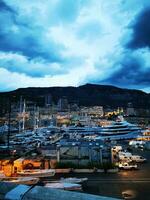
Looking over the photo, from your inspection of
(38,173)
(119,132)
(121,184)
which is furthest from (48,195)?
(119,132)

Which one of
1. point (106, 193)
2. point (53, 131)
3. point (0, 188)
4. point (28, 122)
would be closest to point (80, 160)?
point (106, 193)

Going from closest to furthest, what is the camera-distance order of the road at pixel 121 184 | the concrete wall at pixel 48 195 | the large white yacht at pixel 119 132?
the concrete wall at pixel 48 195 → the road at pixel 121 184 → the large white yacht at pixel 119 132

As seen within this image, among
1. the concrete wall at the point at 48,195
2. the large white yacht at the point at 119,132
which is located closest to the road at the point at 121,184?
the concrete wall at the point at 48,195

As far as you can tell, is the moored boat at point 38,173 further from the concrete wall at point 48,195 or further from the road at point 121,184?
the concrete wall at point 48,195

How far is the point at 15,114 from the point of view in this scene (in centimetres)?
15450

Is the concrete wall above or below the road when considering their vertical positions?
above

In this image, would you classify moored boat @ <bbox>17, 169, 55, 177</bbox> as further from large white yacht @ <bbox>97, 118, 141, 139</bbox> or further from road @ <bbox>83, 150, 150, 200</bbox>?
large white yacht @ <bbox>97, 118, 141, 139</bbox>

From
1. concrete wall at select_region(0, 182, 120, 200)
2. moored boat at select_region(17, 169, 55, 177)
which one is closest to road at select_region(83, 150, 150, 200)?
moored boat at select_region(17, 169, 55, 177)

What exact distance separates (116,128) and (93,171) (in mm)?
52437

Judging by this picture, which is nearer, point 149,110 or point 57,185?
point 57,185

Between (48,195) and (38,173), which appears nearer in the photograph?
(48,195)

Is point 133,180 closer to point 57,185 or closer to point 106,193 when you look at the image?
point 106,193

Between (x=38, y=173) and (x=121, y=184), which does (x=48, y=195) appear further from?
(x=38, y=173)

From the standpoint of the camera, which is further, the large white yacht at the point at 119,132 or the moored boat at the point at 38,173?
the large white yacht at the point at 119,132
